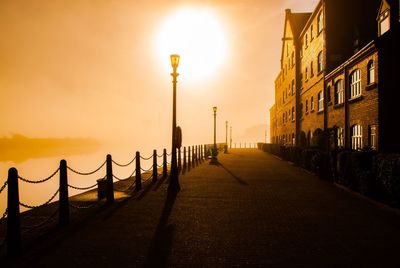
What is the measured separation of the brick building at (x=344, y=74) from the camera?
1708cm

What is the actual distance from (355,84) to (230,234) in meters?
16.5

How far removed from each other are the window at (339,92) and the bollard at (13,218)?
2074cm

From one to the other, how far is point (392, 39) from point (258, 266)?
621 inches

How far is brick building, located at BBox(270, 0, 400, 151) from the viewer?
17.1 meters

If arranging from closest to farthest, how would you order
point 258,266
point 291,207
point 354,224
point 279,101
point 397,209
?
1. point 258,266
2. point 354,224
3. point 397,209
4. point 291,207
5. point 279,101

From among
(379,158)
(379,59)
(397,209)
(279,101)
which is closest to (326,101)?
(379,59)

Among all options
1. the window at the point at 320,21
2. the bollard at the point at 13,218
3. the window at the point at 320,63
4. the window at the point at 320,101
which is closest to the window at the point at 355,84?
the window at the point at 320,101

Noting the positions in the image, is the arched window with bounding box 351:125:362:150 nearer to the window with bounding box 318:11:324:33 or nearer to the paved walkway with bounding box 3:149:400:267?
the paved walkway with bounding box 3:149:400:267

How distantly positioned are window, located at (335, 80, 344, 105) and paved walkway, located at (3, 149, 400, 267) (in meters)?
12.9

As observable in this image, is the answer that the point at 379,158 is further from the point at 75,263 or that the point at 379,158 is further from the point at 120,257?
the point at 75,263

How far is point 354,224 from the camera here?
7.99 metres

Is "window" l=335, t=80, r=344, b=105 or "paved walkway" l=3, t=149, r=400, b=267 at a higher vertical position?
"window" l=335, t=80, r=344, b=105

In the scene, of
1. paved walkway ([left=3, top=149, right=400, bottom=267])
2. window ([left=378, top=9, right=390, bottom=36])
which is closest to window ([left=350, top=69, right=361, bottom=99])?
window ([left=378, top=9, right=390, bottom=36])

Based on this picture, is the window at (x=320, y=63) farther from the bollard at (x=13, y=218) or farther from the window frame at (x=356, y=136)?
the bollard at (x=13, y=218)
